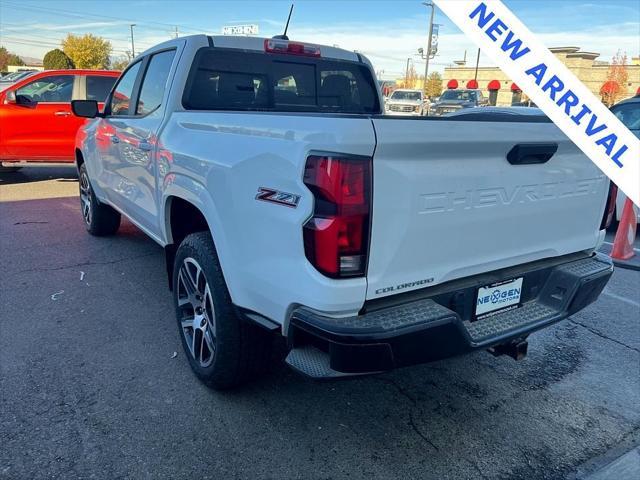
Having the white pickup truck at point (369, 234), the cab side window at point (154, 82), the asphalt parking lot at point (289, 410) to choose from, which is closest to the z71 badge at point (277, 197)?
the white pickup truck at point (369, 234)

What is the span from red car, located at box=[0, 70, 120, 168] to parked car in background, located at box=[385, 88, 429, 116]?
17.6 meters

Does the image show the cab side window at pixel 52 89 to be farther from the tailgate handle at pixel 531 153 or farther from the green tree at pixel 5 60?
the green tree at pixel 5 60

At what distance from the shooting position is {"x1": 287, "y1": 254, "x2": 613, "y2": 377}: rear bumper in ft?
6.54

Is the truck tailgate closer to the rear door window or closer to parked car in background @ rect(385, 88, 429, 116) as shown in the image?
the rear door window

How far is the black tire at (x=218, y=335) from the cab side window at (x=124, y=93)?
212cm

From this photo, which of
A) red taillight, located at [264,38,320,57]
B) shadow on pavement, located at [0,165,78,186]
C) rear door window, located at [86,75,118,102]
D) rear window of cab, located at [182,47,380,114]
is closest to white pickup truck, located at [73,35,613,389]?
rear window of cab, located at [182,47,380,114]

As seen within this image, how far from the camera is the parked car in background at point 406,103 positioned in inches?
1028

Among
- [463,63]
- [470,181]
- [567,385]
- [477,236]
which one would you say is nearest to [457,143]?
[470,181]

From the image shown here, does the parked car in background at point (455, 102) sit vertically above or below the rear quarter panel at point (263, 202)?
above

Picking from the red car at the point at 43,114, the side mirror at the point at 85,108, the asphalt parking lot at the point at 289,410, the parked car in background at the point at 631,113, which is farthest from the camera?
the red car at the point at 43,114

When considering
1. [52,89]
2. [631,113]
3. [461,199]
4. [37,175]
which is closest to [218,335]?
[461,199]

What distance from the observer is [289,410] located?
285 centimetres

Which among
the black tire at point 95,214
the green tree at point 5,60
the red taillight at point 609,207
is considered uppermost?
the green tree at point 5,60

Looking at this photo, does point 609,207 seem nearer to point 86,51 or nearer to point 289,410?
point 289,410
